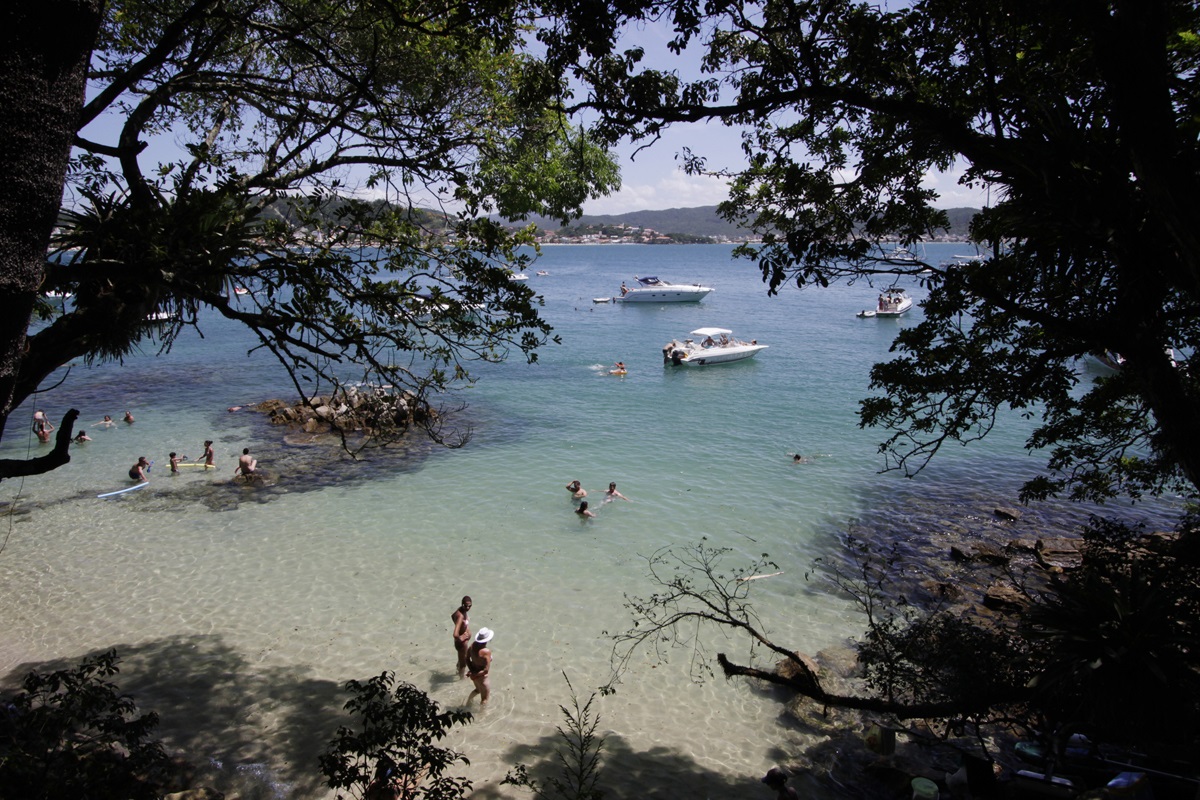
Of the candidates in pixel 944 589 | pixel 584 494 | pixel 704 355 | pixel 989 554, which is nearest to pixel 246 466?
pixel 584 494

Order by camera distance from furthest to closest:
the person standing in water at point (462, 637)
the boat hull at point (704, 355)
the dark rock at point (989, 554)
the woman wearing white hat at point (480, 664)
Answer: the boat hull at point (704, 355) → the dark rock at point (989, 554) → the person standing in water at point (462, 637) → the woman wearing white hat at point (480, 664)

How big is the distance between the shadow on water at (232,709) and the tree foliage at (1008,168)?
24.4ft

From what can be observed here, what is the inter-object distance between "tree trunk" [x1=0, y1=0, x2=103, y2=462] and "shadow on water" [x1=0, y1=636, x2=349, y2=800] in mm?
5688

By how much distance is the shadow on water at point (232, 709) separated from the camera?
7.65 metres

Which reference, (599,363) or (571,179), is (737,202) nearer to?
(571,179)

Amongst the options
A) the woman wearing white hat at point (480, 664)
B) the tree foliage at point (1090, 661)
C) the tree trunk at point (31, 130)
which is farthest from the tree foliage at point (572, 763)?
the tree trunk at point (31, 130)

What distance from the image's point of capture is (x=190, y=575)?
12.7 meters

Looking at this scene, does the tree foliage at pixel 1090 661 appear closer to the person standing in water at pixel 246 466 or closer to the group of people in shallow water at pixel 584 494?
the group of people in shallow water at pixel 584 494

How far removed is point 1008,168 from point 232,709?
1017 centimetres

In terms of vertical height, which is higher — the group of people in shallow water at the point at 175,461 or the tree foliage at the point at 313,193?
the tree foliage at the point at 313,193

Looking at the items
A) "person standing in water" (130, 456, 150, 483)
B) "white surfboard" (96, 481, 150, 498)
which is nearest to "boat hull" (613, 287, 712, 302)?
"person standing in water" (130, 456, 150, 483)

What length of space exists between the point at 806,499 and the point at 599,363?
61.5ft

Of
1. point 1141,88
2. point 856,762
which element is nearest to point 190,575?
point 856,762

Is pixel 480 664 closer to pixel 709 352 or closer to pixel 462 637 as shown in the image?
pixel 462 637
